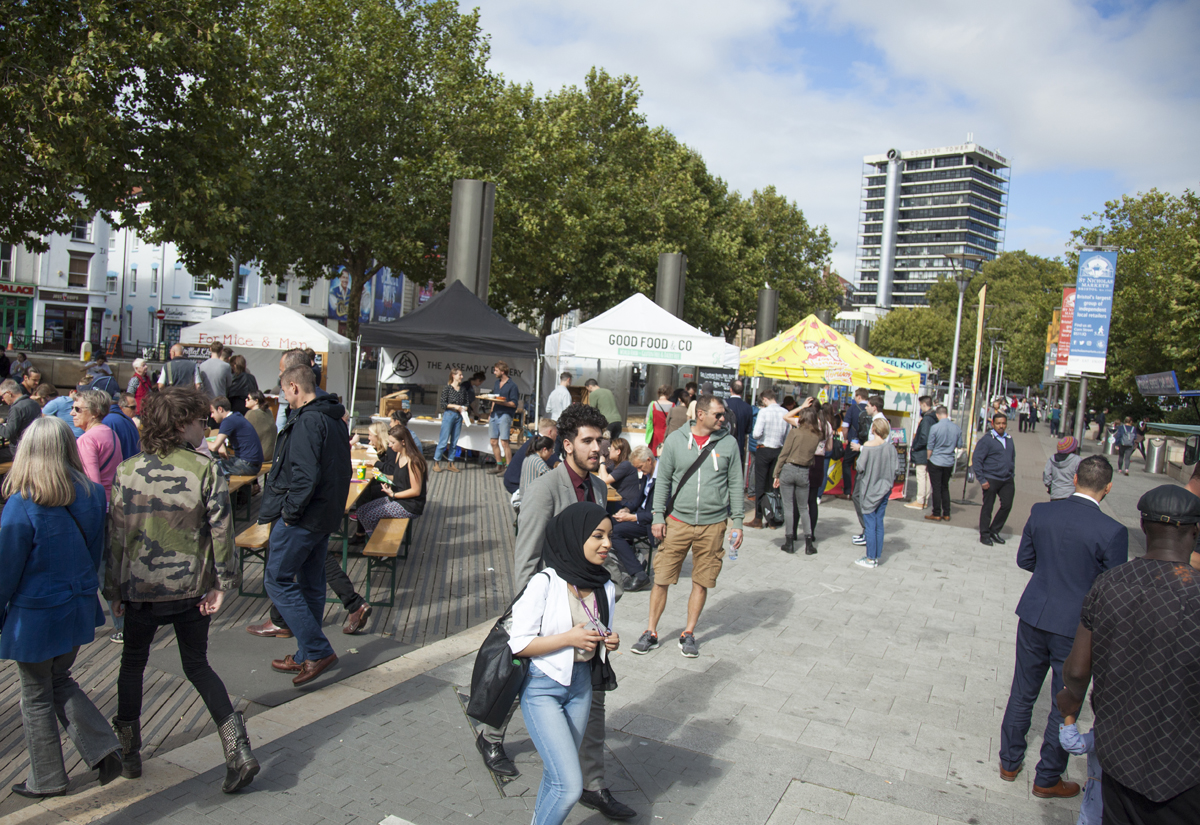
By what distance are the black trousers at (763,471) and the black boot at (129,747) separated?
857cm

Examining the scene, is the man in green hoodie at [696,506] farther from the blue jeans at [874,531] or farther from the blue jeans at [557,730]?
the blue jeans at [874,531]

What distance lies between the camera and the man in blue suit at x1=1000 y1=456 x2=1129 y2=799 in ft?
13.3

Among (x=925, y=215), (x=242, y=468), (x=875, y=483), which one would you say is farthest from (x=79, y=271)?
(x=925, y=215)

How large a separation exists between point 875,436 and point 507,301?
2228 cm

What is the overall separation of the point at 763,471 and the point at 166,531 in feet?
28.3

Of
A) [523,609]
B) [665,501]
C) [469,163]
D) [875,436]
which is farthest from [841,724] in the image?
[469,163]

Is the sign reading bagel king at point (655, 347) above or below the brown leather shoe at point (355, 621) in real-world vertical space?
above

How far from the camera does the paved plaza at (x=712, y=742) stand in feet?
11.9

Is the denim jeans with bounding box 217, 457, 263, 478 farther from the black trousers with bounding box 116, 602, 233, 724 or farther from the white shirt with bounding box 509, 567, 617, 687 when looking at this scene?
the white shirt with bounding box 509, 567, 617, 687

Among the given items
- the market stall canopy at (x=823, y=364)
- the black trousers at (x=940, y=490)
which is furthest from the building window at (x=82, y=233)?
the black trousers at (x=940, y=490)

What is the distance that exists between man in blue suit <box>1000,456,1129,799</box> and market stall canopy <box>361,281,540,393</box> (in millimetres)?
9899

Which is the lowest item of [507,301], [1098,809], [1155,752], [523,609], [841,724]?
[841,724]

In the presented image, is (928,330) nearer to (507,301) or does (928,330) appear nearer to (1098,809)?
(507,301)

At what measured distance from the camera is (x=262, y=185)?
23281 millimetres
